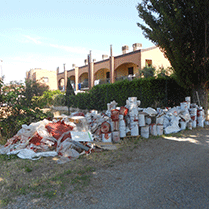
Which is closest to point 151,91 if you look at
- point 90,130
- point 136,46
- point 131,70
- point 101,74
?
point 90,130

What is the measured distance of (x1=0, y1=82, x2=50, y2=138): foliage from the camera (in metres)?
6.30

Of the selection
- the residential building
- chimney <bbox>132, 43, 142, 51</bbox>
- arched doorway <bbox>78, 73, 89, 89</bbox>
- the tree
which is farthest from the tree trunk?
arched doorway <bbox>78, 73, 89, 89</bbox>

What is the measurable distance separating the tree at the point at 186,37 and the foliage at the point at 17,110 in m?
5.68

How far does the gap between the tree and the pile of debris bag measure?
5.13ft

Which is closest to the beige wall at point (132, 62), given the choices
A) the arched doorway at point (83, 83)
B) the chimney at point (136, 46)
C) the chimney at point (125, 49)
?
the chimney at point (125, 49)

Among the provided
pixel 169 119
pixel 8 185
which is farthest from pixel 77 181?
pixel 169 119

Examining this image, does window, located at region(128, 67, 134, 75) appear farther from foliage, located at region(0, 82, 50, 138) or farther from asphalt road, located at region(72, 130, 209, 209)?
asphalt road, located at region(72, 130, 209, 209)

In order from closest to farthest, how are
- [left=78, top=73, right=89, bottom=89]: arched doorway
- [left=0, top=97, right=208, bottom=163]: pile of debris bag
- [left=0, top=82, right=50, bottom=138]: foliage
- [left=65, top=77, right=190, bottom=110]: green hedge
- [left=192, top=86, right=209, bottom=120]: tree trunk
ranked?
1. [left=0, top=97, right=208, bottom=163]: pile of debris bag
2. [left=0, top=82, right=50, bottom=138]: foliage
3. [left=192, top=86, right=209, bottom=120]: tree trunk
4. [left=65, top=77, right=190, bottom=110]: green hedge
5. [left=78, top=73, right=89, bottom=89]: arched doorway

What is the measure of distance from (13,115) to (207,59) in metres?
7.72

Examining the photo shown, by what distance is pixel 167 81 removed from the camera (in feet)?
32.3

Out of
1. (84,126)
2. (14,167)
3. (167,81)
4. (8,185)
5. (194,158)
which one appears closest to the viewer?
(8,185)

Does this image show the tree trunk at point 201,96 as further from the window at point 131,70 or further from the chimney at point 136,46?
the window at point 131,70

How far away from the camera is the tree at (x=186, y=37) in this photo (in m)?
7.49

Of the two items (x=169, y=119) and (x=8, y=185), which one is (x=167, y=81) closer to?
(x=169, y=119)
